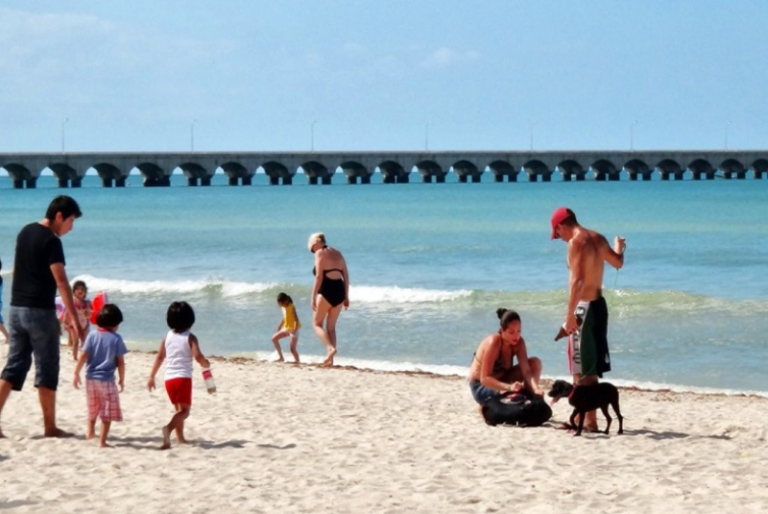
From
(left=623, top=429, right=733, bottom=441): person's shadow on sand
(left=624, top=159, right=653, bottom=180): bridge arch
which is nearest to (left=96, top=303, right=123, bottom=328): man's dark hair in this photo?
(left=623, top=429, right=733, bottom=441): person's shadow on sand

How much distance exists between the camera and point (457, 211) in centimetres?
5641

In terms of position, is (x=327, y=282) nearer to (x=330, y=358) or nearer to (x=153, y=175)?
(x=330, y=358)

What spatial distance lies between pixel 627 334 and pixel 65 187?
89.8 m

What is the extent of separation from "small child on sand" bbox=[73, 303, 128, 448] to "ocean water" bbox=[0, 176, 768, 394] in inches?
229

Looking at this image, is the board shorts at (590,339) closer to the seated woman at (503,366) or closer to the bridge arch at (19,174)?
the seated woman at (503,366)

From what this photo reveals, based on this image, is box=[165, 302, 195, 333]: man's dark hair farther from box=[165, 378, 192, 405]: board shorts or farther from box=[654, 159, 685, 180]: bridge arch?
box=[654, 159, 685, 180]: bridge arch

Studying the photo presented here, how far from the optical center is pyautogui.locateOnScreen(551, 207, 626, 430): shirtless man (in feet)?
23.9

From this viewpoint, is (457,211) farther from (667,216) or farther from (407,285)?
(407,285)

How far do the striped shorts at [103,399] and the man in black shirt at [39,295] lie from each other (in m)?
0.25

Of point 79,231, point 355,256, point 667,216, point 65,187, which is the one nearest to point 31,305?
point 355,256

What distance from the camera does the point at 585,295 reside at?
24.1 feet

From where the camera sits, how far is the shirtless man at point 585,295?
7277 mm

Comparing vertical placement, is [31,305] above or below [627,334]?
above

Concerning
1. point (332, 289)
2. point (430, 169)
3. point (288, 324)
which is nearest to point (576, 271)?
point (332, 289)
